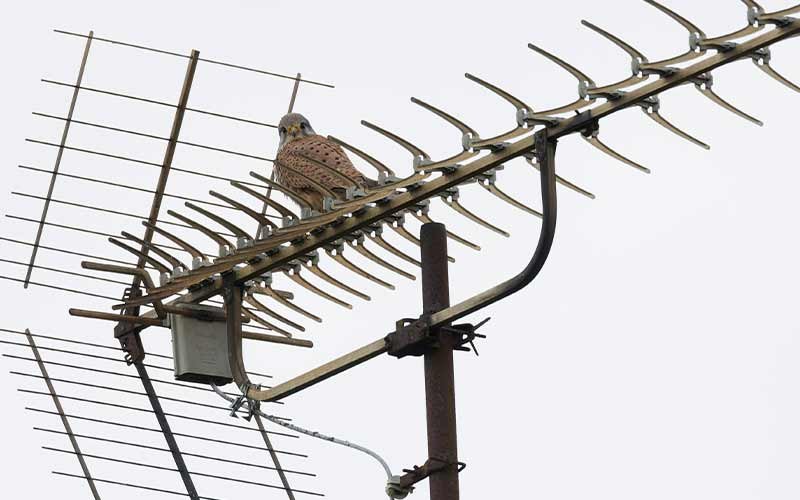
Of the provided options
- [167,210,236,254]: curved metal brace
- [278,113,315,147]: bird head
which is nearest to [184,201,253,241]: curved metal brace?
[167,210,236,254]: curved metal brace

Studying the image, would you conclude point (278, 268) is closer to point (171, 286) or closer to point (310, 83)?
point (171, 286)

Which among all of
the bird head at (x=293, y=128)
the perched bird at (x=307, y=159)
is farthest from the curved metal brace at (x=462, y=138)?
the bird head at (x=293, y=128)

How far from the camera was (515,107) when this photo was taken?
7.57 m

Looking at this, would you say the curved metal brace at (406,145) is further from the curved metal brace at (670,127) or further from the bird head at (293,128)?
the bird head at (293,128)

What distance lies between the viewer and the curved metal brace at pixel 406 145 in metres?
7.93

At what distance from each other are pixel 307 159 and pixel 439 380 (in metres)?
3.88

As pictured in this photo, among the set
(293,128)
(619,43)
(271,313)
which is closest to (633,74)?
(619,43)

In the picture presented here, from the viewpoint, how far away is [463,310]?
24.7 feet

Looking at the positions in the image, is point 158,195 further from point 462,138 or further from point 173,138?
point 462,138

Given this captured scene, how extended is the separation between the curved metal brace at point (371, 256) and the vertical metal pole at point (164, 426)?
1.90m

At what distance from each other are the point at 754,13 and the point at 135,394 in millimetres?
4794

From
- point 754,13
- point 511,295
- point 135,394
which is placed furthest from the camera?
point 135,394

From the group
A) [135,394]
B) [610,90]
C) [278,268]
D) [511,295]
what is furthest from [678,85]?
[135,394]

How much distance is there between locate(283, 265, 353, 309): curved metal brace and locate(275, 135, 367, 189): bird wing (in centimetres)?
181
